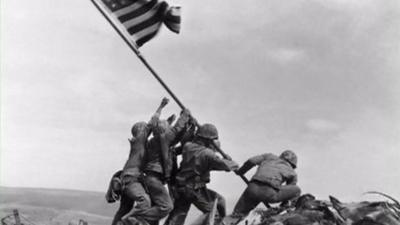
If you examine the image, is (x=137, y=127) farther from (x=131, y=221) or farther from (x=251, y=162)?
(x=251, y=162)

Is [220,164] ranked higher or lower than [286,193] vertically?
lower

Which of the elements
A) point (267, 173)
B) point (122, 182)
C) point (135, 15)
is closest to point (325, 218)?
point (267, 173)

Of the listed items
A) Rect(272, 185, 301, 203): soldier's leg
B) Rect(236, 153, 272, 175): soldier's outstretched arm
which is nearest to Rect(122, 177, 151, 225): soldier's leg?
Rect(236, 153, 272, 175): soldier's outstretched arm

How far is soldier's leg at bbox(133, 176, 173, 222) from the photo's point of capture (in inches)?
415

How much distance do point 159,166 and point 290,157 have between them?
7.90 ft

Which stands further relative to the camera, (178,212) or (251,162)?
(251,162)

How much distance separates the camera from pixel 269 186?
10.9m

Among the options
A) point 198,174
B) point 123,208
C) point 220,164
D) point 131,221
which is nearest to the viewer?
point 131,221

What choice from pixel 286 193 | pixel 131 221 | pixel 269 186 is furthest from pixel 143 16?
pixel 286 193

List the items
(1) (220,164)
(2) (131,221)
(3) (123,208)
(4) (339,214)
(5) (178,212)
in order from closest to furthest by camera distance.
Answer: (4) (339,214), (2) (131,221), (1) (220,164), (3) (123,208), (5) (178,212)

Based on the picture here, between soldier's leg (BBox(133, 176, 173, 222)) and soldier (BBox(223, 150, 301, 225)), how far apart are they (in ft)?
3.69

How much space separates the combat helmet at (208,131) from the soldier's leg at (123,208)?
1699 millimetres

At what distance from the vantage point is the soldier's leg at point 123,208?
36.2 feet

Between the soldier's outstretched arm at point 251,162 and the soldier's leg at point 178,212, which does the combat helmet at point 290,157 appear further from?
the soldier's leg at point 178,212
